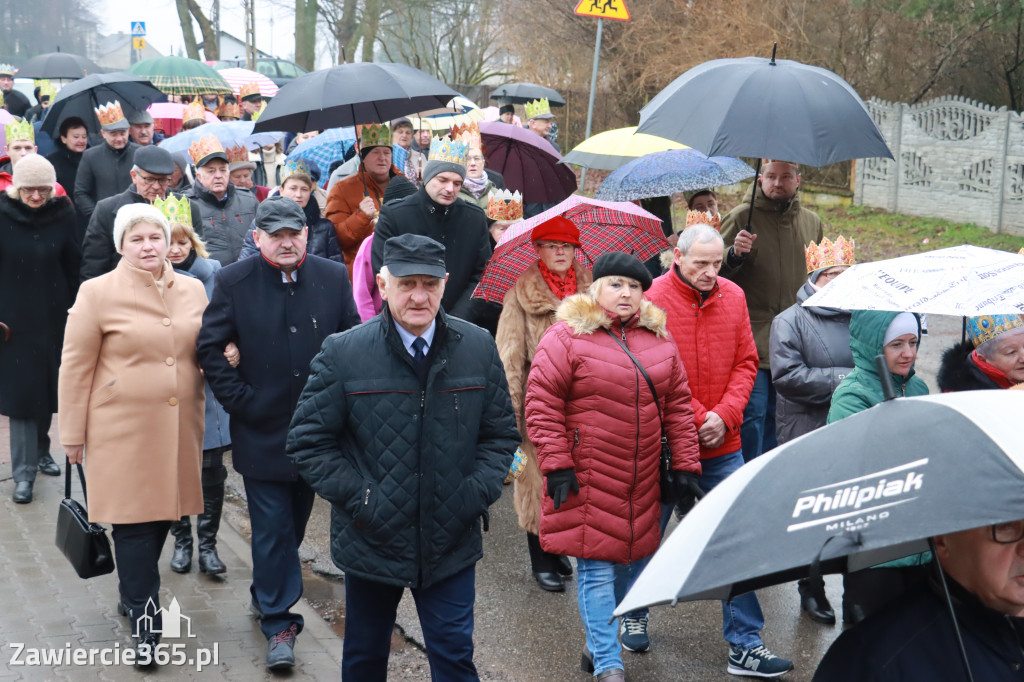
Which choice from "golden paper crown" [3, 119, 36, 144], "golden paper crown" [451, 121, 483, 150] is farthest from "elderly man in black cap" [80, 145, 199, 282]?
"golden paper crown" [3, 119, 36, 144]

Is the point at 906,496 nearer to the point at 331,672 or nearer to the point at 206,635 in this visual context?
the point at 331,672

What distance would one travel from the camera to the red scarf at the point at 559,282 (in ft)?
20.9

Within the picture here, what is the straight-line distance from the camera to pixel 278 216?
525 centimetres

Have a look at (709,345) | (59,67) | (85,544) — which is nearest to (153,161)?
(85,544)

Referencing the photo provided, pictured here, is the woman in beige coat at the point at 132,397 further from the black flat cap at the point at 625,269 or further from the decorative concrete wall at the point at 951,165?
the decorative concrete wall at the point at 951,165

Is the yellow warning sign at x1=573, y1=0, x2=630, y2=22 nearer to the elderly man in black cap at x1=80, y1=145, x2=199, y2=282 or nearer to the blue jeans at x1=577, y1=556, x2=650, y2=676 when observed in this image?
the elderly man in black cap at x1=80, y1=145, x2=199, y2=282

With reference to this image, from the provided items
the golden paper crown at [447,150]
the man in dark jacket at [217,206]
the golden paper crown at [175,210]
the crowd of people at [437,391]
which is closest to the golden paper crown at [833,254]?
the crowd of people at [437,391]

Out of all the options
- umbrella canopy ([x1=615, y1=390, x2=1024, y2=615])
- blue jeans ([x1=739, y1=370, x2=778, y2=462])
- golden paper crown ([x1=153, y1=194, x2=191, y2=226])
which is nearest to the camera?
umbrella canopy ([x1=615, y1=390, x2=1024, y2=615])

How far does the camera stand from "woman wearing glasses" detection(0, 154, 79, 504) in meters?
7.66

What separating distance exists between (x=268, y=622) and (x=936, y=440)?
3.80 meters

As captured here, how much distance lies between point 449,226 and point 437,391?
10.3ft

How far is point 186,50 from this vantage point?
39125 mm

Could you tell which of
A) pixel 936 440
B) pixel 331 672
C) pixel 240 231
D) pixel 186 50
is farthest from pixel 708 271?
pixel 186 50

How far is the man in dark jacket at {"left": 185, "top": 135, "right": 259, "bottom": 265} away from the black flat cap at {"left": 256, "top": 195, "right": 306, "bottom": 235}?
323cm
